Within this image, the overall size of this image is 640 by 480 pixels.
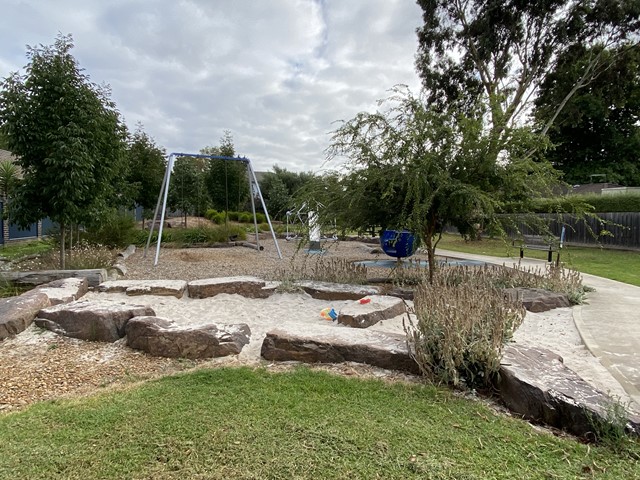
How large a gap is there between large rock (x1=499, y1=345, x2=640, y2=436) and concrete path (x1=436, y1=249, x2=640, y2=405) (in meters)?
0.53

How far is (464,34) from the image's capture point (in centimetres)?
1741

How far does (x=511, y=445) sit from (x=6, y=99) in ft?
26.2

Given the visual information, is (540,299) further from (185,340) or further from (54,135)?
(54,135)

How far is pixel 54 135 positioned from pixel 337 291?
508 cm

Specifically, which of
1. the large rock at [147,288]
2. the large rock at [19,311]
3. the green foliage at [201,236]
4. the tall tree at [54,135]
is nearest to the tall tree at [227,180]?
the green foliage at [201,236]

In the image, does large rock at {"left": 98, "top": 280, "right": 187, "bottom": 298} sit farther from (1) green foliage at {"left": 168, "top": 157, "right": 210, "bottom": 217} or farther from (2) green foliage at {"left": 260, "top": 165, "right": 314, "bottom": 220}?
(2) green foliage at {"left": 260, "top": 165, "right": 314, "bottom": 220}

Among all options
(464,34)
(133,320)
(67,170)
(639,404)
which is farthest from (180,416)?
(464,34)

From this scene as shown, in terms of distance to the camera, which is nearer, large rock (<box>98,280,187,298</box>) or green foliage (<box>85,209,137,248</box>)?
large rock (<box>98,280,187,298</box>)

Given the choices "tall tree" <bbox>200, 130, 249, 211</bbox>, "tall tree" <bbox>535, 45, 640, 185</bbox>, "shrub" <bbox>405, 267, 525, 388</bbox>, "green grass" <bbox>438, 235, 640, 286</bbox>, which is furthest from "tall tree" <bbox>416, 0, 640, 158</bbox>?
"shrub" <bbox>405, 267, 525, 388</bbox>

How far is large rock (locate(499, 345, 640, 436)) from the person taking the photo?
7.10ft

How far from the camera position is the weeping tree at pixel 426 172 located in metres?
5.27

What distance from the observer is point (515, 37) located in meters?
16.5

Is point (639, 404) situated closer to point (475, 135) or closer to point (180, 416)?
point (180, 416)

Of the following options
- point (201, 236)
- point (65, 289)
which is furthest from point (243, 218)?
point (65, 289)
